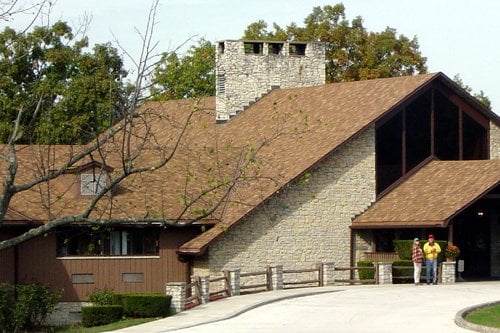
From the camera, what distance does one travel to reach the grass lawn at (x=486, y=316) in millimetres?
31189

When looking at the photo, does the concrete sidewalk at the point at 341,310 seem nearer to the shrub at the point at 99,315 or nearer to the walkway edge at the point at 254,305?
the walkway edge at the point at 254,305

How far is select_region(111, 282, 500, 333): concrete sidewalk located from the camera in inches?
1284

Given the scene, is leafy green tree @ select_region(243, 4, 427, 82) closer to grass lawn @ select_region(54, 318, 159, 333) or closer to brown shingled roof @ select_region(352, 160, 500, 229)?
brown shingled roof @ select_region(352, 160, 500, 229)

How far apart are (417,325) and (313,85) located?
2764 cm

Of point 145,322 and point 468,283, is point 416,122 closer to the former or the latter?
point 468,283

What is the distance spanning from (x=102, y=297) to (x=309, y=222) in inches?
323

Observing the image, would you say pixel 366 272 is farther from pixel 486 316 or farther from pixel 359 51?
pixel 359 51

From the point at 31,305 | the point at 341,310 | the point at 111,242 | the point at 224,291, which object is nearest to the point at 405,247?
the point at 224,291

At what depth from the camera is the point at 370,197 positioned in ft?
160

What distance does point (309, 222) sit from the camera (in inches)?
1841

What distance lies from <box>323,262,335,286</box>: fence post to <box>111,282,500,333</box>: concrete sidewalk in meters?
1.71

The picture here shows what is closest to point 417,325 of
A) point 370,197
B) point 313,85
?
point 370,197

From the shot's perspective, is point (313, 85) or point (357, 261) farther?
point (313, 85)

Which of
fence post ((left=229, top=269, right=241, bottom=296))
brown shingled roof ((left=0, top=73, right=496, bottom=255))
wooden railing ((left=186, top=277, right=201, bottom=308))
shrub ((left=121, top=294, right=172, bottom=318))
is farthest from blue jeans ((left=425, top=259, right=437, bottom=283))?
shrub ((left=121, top=294, right=172, bottom=318))
